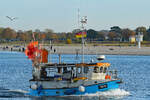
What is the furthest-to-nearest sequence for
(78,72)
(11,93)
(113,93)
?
(11,93), (113,93), (78,72)

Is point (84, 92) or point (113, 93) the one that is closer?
point (84, 92)

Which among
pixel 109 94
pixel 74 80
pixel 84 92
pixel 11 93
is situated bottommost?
pixel 11 93

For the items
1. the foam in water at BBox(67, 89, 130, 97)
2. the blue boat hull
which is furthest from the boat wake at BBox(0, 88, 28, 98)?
the foam in water at BBox(67, 89, 130, 97)

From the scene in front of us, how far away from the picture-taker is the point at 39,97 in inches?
1816

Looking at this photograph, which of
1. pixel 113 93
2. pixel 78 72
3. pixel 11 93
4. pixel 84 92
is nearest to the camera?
pixel 84 92

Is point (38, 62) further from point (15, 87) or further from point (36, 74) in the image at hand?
point (15, 87)

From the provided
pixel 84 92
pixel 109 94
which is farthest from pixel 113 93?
pixel 84 92

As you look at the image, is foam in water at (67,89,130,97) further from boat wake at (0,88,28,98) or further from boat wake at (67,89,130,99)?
boat wake at (0,88,28,98)

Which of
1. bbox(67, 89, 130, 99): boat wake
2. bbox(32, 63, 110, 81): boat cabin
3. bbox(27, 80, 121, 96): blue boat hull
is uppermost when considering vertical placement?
bbox(32, 63, 110, 81): boat cabin

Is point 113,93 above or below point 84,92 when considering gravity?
below

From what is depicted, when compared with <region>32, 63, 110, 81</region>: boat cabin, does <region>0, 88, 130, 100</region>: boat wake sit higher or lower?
lower

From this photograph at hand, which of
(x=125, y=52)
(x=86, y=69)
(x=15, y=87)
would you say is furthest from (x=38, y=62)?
(x=125, y=52)

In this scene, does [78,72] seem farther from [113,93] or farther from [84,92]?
[113,93]

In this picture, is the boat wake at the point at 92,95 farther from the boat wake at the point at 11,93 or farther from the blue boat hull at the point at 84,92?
the blue boat hull at the point at 84,92
